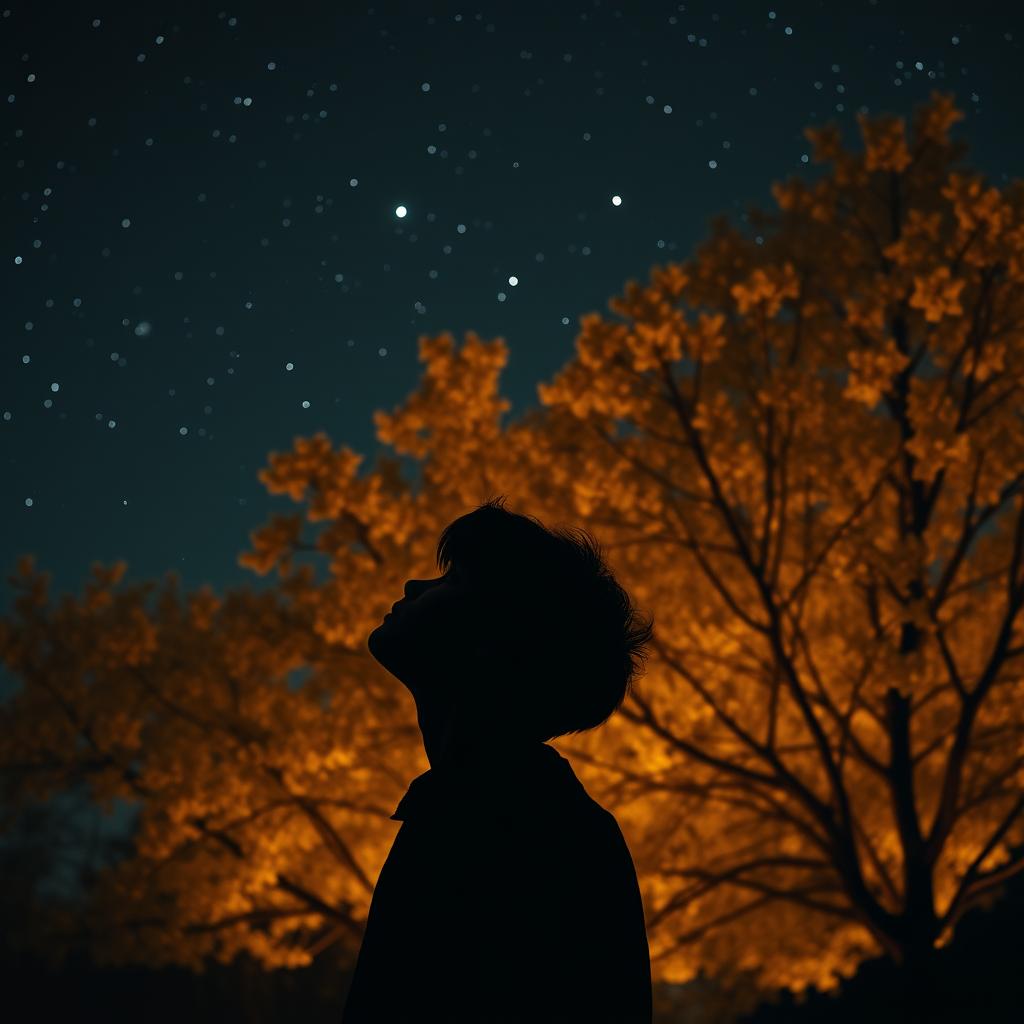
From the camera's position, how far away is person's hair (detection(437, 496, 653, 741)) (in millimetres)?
1479

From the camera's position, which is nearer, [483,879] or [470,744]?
[483,879]

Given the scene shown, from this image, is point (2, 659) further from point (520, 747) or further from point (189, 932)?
point (520, 747)

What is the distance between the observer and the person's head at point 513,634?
4.83 feet

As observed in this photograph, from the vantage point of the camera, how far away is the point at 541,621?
1.50 meters

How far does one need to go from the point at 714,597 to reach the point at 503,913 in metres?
5.76

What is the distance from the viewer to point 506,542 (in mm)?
1549

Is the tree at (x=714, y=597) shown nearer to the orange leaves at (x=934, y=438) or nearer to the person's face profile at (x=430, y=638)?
the orange leaves at (x=934, y=438)

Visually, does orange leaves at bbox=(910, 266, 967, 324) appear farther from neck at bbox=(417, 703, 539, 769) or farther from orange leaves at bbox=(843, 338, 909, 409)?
neck at bbox=(417, 703, 539, 769)

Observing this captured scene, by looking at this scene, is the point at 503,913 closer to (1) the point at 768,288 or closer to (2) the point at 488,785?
(2) the point at 488,785

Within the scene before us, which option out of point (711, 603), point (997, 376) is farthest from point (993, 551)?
point (711, 603)

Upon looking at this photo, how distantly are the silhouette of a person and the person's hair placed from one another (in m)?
0.02

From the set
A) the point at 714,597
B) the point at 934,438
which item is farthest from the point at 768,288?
the point at 714,597

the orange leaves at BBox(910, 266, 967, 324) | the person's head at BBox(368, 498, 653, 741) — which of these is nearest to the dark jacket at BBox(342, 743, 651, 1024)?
the person's head at BBox(368, 498, 653, 741)

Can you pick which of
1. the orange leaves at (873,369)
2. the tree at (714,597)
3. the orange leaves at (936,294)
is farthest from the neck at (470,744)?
the orange leaves at (873,369)
